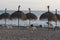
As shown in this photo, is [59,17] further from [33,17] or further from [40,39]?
[40,39]

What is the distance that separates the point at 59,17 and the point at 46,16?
282 cm

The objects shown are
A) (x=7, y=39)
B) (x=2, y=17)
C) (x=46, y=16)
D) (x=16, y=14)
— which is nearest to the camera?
(x=7, y=39)

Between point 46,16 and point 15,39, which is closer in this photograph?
point 15,39

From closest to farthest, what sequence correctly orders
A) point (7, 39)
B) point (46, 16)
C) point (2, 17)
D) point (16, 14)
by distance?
1. point (7, 39)
2. point (46, 16)
3. point (16, 14)
4. point (2, 17)

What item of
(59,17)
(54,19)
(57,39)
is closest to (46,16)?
(54,19)

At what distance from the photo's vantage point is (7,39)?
580 inches

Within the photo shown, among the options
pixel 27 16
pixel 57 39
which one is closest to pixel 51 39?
pixel 57 39

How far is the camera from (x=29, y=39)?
49.8 feet

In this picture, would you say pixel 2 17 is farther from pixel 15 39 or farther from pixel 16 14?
pixel 15 39

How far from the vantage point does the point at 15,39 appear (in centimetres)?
1484

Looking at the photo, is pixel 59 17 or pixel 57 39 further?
pixel 59 17

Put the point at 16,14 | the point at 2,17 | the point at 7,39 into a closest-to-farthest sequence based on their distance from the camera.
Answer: the point at 7,39
the point at 16,14
the point at 2,17

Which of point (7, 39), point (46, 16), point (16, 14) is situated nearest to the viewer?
point (7, 39)

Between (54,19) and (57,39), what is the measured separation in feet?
32.9
